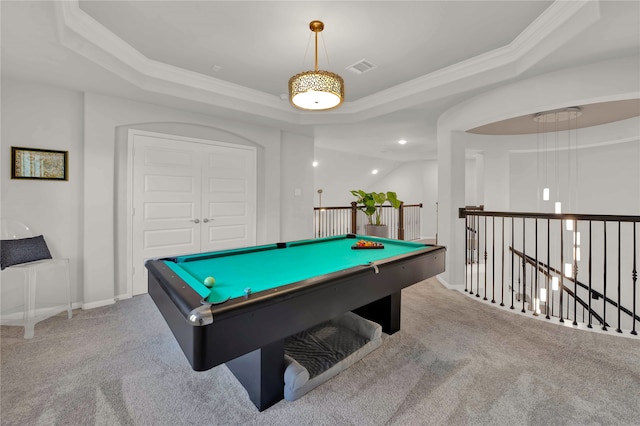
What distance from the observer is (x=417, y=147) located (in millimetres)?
7102

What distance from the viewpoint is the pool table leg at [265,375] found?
1644 mm

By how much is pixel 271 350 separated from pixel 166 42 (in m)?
2.95

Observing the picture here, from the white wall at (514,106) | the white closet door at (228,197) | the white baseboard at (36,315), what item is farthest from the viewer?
the white closet door at (228,197)

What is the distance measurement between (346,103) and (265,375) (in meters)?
3.91

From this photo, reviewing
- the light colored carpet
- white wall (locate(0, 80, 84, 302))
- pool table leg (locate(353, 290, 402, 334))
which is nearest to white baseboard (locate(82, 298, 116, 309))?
white wall (locate(0, 80, 84, 302))

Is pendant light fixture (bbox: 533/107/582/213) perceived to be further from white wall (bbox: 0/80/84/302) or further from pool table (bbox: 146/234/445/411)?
white wall (bbox: 0/80/84/302)

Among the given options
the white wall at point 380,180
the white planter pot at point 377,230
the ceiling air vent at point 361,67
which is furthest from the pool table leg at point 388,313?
the white wall at point 380,180

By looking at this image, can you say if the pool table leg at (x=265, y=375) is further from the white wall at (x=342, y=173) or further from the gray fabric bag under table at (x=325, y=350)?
the white wall at (x=342, y=173)

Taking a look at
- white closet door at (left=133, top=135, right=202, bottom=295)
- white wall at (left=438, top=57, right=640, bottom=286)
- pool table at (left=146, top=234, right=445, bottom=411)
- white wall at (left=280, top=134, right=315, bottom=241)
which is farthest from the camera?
white wall at (left=280, top=134, right=315, bottom=241)

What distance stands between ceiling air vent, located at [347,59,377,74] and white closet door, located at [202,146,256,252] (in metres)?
2.15

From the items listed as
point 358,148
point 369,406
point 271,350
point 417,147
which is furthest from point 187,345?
point 417,147

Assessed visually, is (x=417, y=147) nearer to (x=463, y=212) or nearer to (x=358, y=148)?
(x=358, y=148)

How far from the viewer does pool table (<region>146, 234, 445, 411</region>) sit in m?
1.22

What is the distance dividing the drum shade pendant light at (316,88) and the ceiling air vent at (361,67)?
775 millimetres
